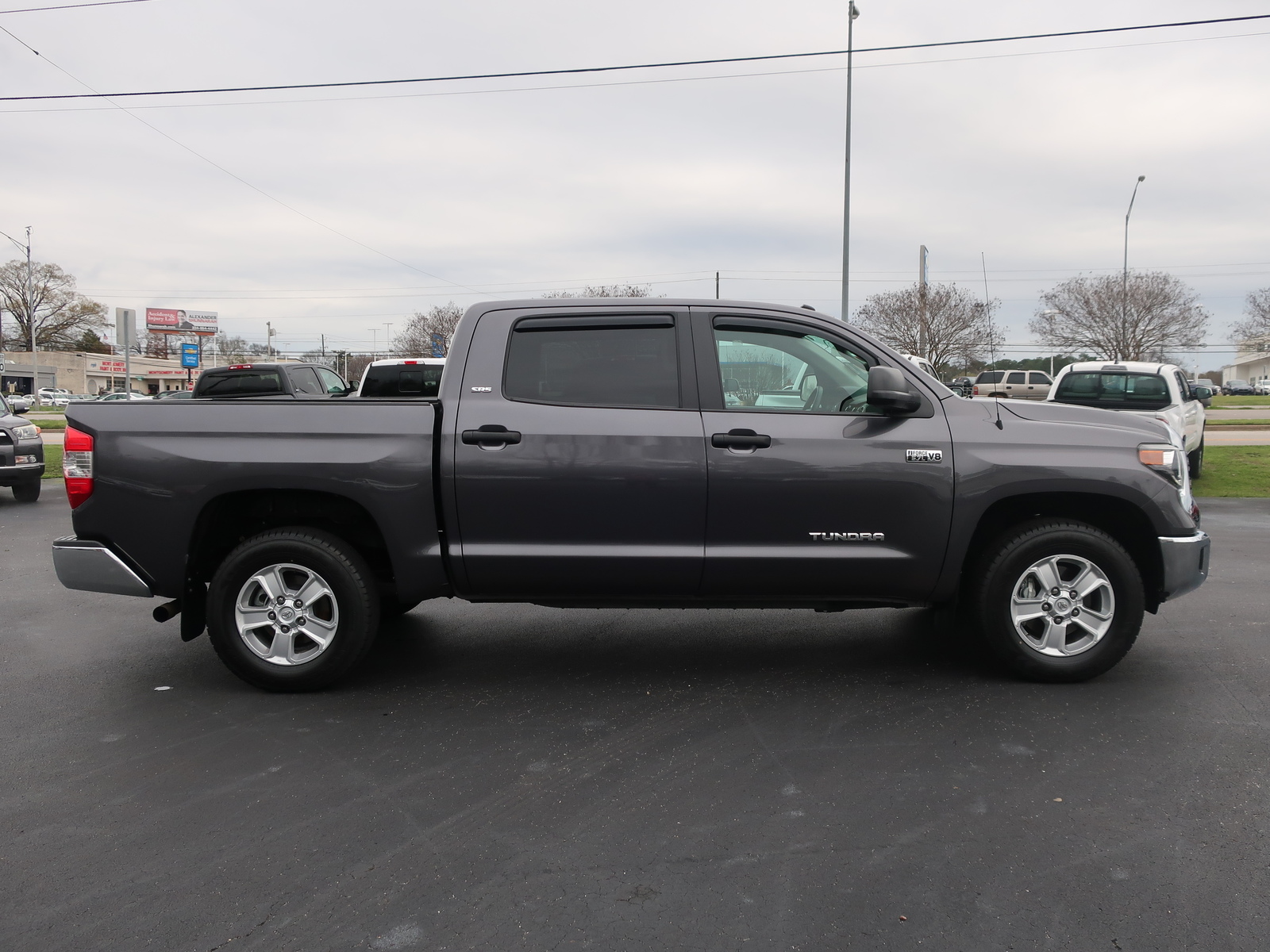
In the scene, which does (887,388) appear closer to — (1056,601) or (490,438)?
(1056,601)

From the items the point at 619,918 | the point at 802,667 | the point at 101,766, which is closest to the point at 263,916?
the point at 619,918

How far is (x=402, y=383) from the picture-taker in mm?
12070

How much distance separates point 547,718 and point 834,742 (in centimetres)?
131

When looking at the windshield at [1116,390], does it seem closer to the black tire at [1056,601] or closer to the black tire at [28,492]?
the black tire at [1056,601]

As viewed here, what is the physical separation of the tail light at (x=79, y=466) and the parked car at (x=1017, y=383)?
117 ft

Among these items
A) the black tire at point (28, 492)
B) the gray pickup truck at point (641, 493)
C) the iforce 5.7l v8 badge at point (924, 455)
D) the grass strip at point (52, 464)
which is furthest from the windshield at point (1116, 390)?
the grass strip at point (52, 464)

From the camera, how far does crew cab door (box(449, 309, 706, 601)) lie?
15.3ft

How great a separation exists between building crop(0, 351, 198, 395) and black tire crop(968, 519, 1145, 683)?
302 ft

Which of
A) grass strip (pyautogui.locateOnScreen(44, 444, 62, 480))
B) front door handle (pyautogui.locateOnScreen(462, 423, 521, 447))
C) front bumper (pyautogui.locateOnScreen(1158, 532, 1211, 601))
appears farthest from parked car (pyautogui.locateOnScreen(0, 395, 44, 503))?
front bumper (pyautogui.locateOnScreen(1158, 532, 1211, 601))

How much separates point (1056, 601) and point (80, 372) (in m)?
110

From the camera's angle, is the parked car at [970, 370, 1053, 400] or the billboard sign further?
the billboard sign

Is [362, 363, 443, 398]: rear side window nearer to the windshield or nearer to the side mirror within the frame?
the side mirror

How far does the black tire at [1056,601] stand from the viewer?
4.77 meters

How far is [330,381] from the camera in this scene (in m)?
15.9
